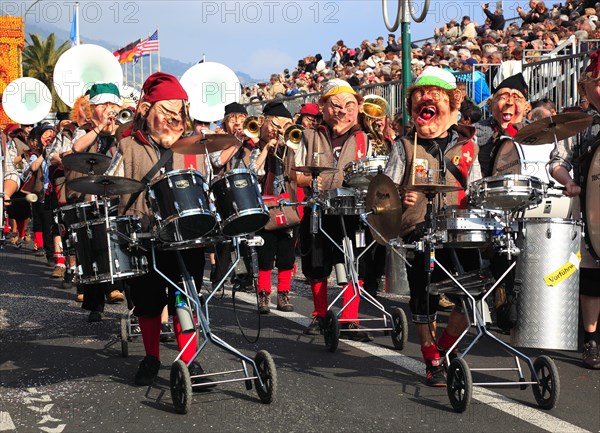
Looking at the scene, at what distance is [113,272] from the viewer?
6.25 m

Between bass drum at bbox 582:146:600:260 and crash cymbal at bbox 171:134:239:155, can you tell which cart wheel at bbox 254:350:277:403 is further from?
bass drum at bbox 582:146:600:260

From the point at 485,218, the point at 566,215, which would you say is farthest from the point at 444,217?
the point at 566,215

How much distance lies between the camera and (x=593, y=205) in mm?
6895

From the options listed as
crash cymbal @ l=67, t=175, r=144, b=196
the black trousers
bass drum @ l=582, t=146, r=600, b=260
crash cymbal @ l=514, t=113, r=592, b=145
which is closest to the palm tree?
the black trousers

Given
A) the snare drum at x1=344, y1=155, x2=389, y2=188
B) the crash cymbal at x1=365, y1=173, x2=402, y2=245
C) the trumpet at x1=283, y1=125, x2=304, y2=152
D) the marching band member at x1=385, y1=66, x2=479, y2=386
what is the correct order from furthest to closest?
the trumpet at x1=283, y1=125, x2=304, y2=152
the snare drum at x1=344, y1=155, x2=389, y2=188
the marching band member at x1=385, y1=66, x2=479, y2=386
the crash cymbal at x1=365, y1=173, x2=402, y2=245

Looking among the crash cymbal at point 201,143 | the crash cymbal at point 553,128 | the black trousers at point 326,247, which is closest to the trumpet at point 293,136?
the black trousers at point 326,247

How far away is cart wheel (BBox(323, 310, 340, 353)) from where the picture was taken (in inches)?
300

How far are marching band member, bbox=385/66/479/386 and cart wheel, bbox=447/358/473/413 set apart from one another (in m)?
0.59

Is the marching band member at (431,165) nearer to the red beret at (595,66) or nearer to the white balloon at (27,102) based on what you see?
the red beret at (595,66)

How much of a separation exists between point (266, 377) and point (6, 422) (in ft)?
5.02

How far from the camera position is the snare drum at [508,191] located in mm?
5820

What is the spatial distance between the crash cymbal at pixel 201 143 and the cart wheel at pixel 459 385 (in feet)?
6.33

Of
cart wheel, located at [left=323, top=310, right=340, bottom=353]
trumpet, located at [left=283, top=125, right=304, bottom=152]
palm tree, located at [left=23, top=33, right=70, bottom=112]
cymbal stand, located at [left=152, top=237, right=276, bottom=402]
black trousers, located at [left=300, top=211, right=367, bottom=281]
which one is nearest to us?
cymbal stand, located at [left=152, top=237, right=276, bottom=402]

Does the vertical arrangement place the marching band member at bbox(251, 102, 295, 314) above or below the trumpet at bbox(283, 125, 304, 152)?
below
